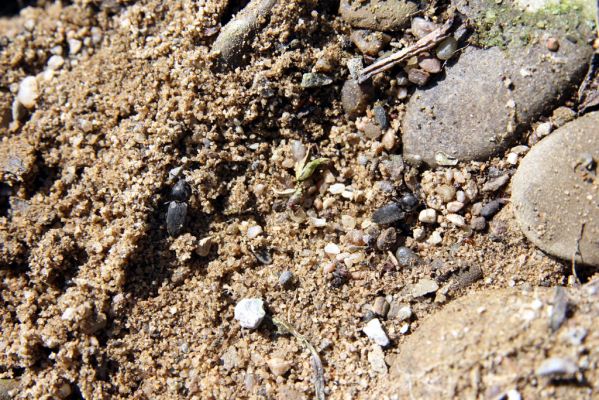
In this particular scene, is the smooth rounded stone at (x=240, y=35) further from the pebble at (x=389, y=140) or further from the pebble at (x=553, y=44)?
the pebble at (x=553, y=44)

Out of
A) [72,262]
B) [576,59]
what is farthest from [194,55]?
[576,59]

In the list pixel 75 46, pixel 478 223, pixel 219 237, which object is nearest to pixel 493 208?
pixel 478 223

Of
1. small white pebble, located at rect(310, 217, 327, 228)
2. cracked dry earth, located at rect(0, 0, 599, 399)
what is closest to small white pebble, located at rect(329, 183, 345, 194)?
cracked dry earth, located at rect(0, 0, 599, 399)

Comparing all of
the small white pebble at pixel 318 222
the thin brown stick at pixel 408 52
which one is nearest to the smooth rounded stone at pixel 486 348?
the small white pebble at pixel 318 222

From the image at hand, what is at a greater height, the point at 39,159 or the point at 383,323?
the point at 39,159

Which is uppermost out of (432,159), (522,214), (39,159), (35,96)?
(35,96)

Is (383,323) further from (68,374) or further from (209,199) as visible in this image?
(68,374)

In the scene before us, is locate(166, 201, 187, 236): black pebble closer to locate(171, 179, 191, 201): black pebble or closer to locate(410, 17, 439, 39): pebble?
locate(171, 179, 191, 201): black pebble
